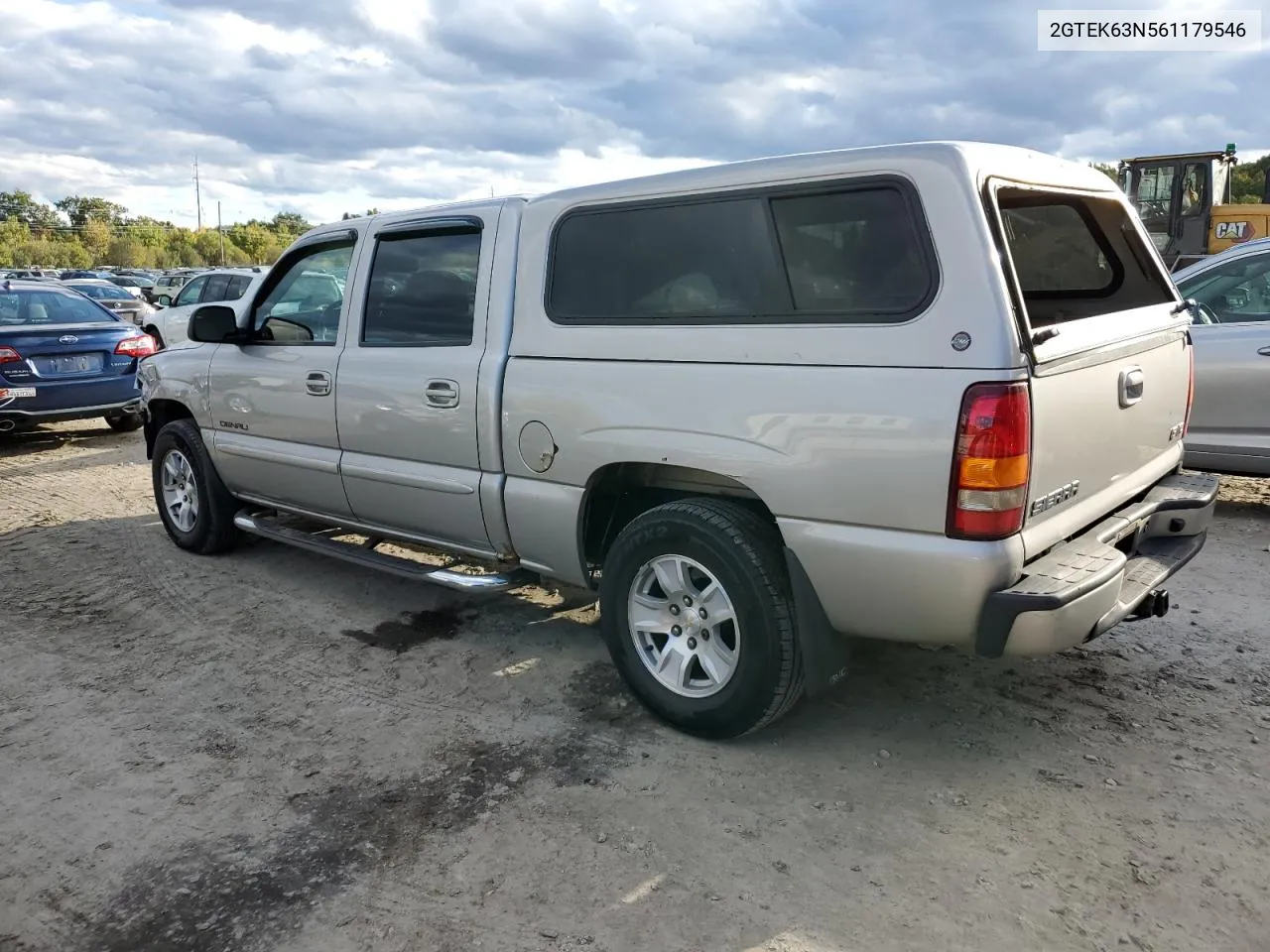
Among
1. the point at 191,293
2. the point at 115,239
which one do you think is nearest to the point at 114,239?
the point at 115,239

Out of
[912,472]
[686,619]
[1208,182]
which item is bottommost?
[686,619]

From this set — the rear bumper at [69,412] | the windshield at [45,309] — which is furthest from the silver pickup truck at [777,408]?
the windshield at [45,309]

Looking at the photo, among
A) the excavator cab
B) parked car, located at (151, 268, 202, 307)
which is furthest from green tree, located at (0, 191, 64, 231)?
the excavator cab

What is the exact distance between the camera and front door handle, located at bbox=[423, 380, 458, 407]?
4.08m

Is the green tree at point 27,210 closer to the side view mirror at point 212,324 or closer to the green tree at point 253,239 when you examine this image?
the green tree at point 253,239

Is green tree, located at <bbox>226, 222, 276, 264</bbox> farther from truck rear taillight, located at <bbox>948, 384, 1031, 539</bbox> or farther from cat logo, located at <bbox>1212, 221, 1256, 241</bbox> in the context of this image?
truck rear taillight, located at <bbox>948, 384, 1031, 539</bbox>

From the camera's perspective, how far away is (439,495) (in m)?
4.27

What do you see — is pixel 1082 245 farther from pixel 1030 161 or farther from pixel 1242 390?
pixel 1242 390

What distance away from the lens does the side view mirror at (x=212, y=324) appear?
199 inches

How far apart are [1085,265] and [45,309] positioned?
10146mm

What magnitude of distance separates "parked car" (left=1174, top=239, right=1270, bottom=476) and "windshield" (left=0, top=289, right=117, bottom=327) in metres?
10.1

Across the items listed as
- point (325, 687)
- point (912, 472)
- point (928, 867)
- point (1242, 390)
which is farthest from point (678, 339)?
point (1242, 390)

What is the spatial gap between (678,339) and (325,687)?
6.95 ft

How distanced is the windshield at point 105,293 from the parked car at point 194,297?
6.02m
